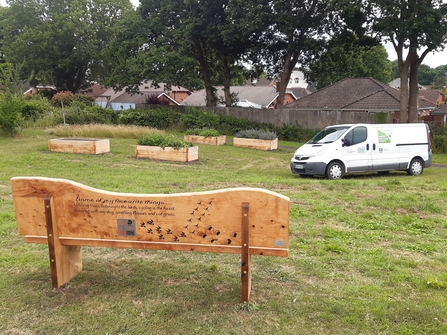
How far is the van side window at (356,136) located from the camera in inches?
500

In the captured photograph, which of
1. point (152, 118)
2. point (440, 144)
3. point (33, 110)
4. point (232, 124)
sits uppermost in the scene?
point (33, 110)

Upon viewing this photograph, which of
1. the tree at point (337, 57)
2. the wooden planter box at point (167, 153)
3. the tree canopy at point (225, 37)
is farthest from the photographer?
the tree at point (337, 57)

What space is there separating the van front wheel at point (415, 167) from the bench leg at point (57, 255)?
12.7 meters

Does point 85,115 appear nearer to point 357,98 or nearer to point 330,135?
point 330,135

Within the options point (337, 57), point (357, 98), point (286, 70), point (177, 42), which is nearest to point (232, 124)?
point (286, 70)

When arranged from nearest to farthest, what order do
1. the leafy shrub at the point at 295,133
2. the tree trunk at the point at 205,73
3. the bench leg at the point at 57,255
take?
the bench leg at the point at 57,255, the leafy shrub at the point at 295,133, the tree trunk at the point at 205,73

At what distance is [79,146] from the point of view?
612 inches

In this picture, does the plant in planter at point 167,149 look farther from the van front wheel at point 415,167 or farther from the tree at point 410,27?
the tree at point 410,27

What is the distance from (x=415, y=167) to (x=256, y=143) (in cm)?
931

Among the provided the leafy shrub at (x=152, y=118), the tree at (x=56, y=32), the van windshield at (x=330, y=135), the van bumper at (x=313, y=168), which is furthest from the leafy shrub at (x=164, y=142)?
the tree at (x=56, y=32)

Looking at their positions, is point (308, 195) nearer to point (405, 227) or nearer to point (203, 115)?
point (405, 227)

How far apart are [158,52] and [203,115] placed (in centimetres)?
749

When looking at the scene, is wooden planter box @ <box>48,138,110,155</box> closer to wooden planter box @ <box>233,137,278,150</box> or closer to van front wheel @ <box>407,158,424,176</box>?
wooden planter box @ <box>233,137,278,150</box>

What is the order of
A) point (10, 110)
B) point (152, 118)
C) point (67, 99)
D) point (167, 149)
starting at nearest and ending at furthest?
point (167, 149) < point (10, 110) < point (152, 118) < point (67, 99)
